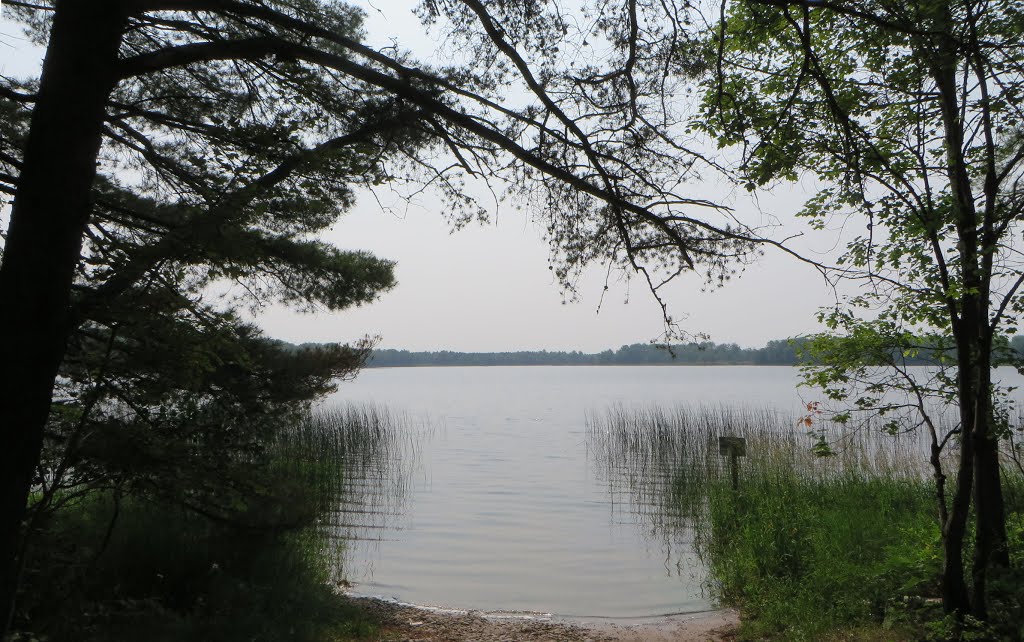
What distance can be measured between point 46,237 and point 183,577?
9.90 ft

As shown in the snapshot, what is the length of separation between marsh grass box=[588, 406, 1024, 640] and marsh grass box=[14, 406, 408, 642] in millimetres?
3163

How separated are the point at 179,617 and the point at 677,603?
4.12 m

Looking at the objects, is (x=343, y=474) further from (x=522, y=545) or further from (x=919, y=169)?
(x=919, y=169)

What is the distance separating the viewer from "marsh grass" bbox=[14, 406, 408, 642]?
3.68 m

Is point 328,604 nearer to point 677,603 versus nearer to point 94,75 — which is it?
point 677,603

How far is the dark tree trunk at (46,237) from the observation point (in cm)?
268

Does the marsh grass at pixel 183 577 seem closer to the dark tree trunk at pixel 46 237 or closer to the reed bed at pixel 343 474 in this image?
the dark tree trunk at pixel 46 237

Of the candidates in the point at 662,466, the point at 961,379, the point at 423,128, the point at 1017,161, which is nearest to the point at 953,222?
the point at 1017,161

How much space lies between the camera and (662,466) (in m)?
12.7

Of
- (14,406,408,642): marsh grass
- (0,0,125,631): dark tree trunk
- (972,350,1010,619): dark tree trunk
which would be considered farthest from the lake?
(0,0,125,631): dark tree trunk

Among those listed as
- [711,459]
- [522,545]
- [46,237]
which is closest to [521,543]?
[522,545]

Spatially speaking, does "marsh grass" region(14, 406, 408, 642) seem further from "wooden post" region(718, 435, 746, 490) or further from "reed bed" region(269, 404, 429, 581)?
"wooden post" region(718, 435, 746, 490)

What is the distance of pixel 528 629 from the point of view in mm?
5777

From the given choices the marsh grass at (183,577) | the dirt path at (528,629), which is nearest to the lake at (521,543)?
the dirt path at (528,629)
